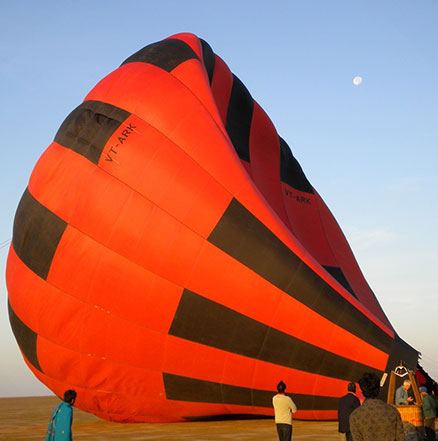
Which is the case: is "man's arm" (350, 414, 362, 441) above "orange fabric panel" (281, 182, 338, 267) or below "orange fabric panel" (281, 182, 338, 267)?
below

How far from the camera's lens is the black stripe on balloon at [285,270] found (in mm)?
9305

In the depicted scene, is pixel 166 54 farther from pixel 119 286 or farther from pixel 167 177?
pixel 119 286

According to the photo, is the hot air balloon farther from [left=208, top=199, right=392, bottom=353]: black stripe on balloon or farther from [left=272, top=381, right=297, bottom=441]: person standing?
[left=272, top=381, right=297, bottom=441]: person standing

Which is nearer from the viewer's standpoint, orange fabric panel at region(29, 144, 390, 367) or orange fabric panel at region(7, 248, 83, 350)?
orange fabric panel at region(29, 144, 390, 367)

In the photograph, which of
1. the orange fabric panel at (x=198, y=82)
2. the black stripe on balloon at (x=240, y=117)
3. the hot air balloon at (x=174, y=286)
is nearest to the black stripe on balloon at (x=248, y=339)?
the hot air balloon at (x=174, y=286)

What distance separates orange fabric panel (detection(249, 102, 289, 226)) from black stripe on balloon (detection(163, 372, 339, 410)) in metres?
3.97

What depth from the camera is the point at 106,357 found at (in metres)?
9.72

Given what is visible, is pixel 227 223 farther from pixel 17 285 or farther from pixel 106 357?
pixel 17 285

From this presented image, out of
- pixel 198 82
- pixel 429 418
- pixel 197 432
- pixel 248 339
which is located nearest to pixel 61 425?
pixel 248 339

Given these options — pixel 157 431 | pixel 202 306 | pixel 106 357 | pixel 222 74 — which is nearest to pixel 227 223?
pixel 202 306

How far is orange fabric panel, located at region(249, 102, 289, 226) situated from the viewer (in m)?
12.5

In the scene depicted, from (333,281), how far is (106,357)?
3.96m

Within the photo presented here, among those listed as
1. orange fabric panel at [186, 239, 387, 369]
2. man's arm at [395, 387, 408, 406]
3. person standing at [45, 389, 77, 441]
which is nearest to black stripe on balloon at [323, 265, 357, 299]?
orange fabric panel at [186, 239, 387, 369]

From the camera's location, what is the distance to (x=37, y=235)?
10.3m
